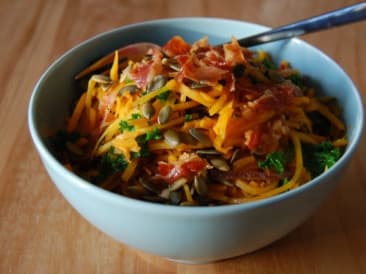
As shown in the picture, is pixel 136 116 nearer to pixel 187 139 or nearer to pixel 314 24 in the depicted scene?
pixel 187 139

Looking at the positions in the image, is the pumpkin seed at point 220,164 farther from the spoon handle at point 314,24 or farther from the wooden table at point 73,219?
the spoon handle at point 314,24

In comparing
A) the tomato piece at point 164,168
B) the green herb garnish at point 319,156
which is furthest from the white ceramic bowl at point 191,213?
the tomato piece at point 164,168

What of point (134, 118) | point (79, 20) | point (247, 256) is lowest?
point (79, 20)

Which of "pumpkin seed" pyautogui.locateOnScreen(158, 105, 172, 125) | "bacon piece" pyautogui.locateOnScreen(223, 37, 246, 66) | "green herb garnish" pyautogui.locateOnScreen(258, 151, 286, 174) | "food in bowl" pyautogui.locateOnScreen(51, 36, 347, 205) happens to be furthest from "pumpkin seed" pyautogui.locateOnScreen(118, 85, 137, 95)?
"green herb garnish" pyautogui.locateOnScreen(258, 151, 286, 174)

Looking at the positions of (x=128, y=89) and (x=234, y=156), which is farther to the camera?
(x=128, y=89)

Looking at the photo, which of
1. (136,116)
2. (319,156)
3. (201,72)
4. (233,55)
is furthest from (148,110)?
(319,156)

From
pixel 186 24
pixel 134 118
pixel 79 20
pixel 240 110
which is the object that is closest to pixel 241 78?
pixel 240 110

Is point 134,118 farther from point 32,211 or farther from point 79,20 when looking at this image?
point 79,20
